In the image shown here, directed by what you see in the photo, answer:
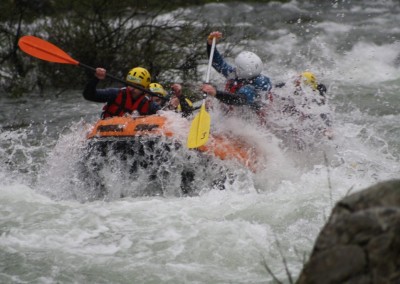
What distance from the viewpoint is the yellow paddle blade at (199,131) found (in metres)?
7.05

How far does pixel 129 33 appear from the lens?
12.8 meters

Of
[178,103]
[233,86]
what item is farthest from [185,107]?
[233,86]

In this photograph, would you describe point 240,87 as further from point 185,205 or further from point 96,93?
point 185,205

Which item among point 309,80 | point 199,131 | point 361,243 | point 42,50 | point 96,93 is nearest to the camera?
point 361,243

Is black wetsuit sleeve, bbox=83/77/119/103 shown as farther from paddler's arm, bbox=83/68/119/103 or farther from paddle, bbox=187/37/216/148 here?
paddle, bbox=187/37/216/148

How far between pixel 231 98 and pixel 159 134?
93cm

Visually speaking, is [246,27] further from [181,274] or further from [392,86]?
[181,274]

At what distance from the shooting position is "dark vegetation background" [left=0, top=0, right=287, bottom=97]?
12641mm


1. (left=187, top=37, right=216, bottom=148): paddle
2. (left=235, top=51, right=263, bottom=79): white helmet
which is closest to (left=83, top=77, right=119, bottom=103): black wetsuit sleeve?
(left=187, top=37, right=216, bottom=148): paddle

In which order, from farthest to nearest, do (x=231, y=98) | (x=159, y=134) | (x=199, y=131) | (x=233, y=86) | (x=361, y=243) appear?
(x=233, y=86)
(x=231, y=98)
(x=159, y=134)
(x=199, y=131)
(x=361, y=243)

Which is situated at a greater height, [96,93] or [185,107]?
[96,93]

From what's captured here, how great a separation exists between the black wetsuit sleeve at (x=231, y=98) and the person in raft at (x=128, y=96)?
92 cm

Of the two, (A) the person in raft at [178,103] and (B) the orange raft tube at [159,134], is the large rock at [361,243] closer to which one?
(B) the orange raft tube at [159,134]

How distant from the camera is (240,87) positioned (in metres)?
8.12
